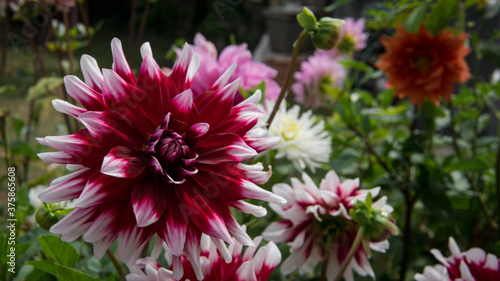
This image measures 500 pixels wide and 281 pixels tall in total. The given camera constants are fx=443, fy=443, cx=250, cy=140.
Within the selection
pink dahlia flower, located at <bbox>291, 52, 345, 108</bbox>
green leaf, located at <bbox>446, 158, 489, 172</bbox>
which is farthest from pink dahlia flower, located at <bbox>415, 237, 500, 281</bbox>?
pink dahlia flower, located at <bbox>291, 52, 345, 108</bbox>

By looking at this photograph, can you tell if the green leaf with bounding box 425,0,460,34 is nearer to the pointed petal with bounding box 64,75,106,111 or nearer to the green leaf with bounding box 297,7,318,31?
the green leaf with bounding box 297,7,318,31

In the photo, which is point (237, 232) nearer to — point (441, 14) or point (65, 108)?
point (65, 108)

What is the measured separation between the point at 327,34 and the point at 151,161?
15 cm

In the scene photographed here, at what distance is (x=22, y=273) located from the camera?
355 millimetres

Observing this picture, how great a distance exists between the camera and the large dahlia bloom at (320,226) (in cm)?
32

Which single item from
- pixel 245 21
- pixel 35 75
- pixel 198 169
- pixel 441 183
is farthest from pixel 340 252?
pixel 245 21

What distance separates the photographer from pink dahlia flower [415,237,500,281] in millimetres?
297

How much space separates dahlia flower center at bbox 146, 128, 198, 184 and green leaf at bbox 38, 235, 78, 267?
12 cm

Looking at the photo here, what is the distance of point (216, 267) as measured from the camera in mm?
262

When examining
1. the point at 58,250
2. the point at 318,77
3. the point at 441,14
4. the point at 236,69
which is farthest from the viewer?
the point at 318,77

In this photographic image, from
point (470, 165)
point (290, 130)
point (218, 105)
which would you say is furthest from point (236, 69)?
point (470, 165)

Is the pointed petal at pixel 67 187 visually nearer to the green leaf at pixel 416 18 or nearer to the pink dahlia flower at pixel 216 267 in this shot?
the pink dahlia flower at pixel 216 267

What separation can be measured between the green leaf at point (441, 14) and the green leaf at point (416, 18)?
0.06ft

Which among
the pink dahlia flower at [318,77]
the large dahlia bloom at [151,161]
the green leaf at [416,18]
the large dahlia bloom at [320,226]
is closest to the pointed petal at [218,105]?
the large dahlia bloom at [151,161]
